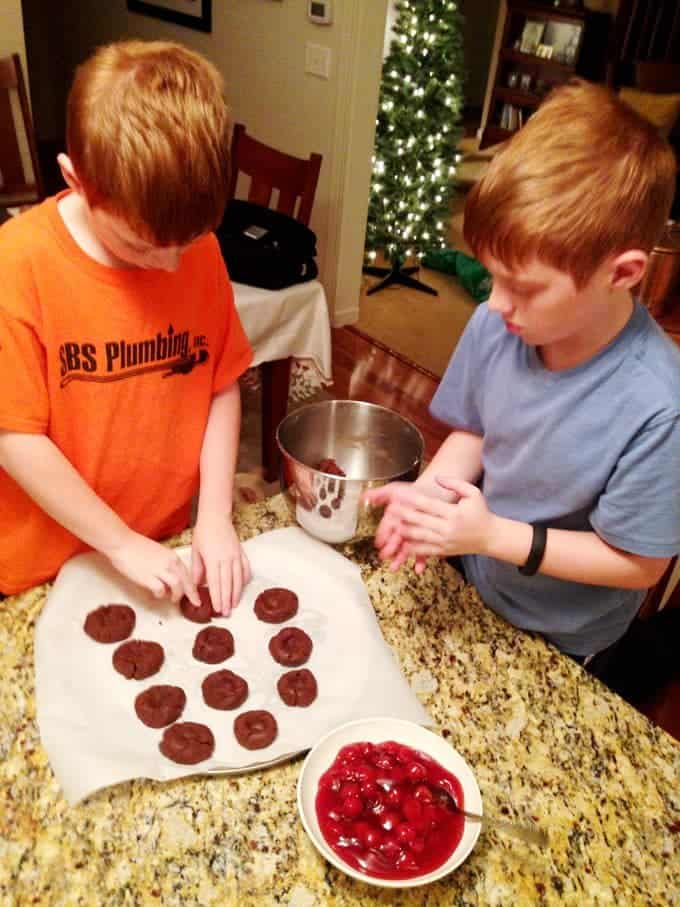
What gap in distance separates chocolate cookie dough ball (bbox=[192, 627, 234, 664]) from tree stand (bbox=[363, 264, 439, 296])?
3558 mm

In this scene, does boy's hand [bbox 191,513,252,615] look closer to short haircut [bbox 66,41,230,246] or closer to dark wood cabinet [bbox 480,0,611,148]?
short haircut [bbox 66,41,230,246]

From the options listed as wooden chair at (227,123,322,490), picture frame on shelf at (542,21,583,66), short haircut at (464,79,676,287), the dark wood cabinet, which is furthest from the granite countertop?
picture frame on shelf at (542,21,583,66)

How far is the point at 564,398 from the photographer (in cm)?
84

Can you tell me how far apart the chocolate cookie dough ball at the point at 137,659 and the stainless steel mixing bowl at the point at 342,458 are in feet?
0.88

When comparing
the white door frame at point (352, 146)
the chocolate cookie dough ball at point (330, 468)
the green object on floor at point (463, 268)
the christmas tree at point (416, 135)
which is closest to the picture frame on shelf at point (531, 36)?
the christmas tree at point (416, 135)

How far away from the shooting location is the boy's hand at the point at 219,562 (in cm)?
92

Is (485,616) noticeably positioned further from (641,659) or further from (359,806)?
(641,659)

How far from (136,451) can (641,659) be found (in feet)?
3.87

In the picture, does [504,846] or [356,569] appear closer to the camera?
[504,846]

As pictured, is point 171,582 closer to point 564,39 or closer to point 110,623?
point 110,623

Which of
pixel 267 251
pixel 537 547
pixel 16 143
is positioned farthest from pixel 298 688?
pixel 16 143

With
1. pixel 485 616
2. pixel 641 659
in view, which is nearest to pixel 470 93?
pixel 641 659

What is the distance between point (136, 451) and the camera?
97cm

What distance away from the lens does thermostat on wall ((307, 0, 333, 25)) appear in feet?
10.2
